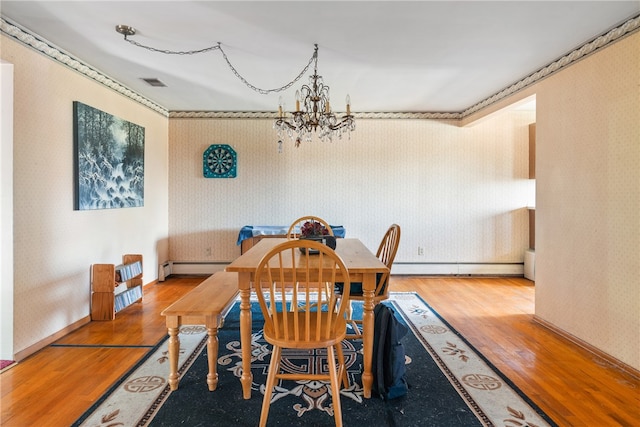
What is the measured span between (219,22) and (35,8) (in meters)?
1.19

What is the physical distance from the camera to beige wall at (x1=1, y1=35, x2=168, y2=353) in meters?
2.60

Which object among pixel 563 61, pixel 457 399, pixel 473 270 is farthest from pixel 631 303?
pixel 473 270

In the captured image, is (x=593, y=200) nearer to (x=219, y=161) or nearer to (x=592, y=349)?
(x=592, y=349)

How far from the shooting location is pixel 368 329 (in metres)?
2.07

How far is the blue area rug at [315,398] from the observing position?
1883 millimetres

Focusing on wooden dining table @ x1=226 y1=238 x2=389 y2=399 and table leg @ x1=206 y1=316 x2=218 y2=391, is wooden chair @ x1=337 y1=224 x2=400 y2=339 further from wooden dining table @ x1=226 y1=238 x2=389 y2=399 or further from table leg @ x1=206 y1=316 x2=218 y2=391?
table leg @ x1=206 y1=316 x2=218 y2=391

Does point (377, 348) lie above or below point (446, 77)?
below

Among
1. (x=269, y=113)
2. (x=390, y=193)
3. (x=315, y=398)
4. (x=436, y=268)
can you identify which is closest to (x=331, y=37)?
(x=315, y=398)

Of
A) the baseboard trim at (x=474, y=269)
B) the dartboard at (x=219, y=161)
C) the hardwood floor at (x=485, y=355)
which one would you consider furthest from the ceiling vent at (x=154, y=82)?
the baseboard trim at (x=474, y=269)

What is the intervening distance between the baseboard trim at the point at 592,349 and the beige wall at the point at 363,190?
2.06m

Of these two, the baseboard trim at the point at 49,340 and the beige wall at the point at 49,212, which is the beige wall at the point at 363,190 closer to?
the beige wall at the point at 49,212

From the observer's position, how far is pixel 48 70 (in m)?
2.88

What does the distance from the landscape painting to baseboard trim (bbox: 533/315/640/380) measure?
4.50 m

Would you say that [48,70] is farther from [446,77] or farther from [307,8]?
[446,77]
